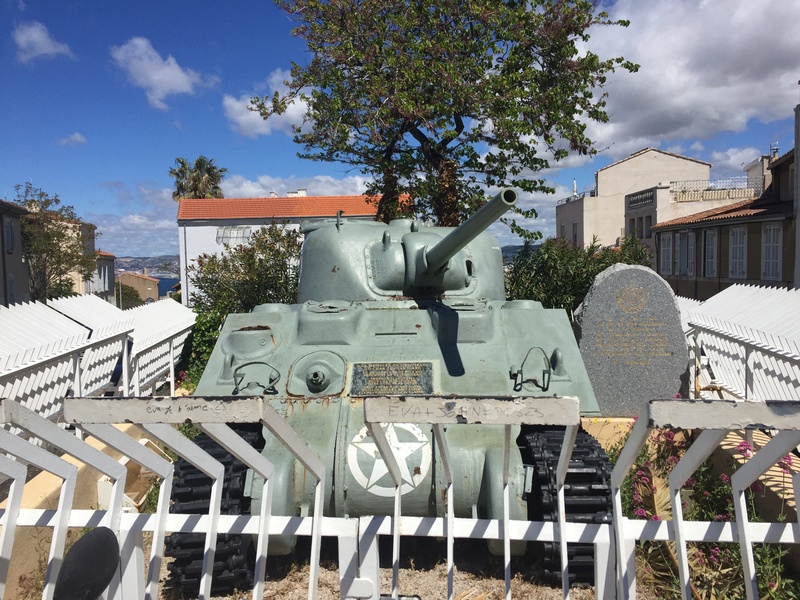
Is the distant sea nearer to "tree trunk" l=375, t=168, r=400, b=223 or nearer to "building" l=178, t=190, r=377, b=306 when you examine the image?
"building" l=178, t=190, r=377, b=306

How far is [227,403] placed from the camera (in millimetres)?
1967

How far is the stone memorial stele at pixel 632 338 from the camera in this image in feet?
25.3

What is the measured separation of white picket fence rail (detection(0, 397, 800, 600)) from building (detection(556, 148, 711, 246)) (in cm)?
3215

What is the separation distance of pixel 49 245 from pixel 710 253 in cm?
2587

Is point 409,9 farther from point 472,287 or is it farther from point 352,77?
point 472,287

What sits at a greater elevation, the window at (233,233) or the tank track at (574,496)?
the window at (233,233)

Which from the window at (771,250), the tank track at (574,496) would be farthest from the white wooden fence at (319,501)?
the window at (771,250)

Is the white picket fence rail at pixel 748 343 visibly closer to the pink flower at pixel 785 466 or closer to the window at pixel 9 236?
the pink flower at pixel 785 466

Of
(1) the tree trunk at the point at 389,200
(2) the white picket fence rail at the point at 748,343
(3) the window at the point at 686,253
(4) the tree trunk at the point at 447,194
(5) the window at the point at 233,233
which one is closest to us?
(2) the white picket fence rail at the point at 748,343

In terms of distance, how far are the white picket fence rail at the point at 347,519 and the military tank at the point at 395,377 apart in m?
1.23

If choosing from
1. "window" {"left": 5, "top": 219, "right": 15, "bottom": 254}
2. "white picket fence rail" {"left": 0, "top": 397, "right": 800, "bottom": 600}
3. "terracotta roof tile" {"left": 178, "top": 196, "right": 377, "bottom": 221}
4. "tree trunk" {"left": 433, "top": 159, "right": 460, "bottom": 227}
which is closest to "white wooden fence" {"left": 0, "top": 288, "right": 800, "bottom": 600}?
"white picket fence rail" {"left": 0, "top": 397, "right": 800, "bottom": 600}

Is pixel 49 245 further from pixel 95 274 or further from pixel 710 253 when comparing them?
pixel 710 253

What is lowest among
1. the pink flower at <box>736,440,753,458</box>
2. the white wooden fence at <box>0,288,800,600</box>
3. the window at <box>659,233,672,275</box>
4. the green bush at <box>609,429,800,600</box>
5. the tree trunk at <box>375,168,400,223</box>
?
the green bush at <box>609,429,800,600</box>

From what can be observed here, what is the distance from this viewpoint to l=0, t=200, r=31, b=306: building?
21.9m
